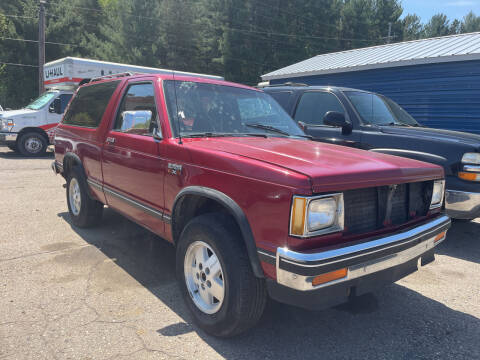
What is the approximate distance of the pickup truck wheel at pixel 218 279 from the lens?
249 centimetres

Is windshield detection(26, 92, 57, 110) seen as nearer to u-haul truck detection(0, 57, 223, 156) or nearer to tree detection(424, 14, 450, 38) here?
u-haul truck detection(0, 57, 223, 156)

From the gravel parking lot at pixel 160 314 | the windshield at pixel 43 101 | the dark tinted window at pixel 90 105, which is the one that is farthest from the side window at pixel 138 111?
the windshield at pixel 43 101

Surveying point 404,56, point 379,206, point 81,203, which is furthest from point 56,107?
point 379,206

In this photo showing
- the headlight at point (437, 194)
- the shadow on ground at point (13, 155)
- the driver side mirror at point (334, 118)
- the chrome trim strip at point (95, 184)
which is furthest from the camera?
the shadow on ground at point (13, 155)

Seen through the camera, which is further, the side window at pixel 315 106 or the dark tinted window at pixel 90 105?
the side window at pixel 315 106

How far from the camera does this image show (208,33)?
99.6 feet

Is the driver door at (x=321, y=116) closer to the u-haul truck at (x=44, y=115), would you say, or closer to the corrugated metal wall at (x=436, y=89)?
the u-haul truck at (x=44, y=115)

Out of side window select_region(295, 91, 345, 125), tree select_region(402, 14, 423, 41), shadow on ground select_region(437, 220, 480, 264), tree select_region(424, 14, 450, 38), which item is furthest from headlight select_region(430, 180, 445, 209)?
tree select_region(424, 14, 450, 38)

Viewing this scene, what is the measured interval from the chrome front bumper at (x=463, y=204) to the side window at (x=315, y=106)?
201cm

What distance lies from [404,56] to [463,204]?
8.95m

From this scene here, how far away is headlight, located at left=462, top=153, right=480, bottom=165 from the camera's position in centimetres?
455

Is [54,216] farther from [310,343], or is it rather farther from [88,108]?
[310,343]

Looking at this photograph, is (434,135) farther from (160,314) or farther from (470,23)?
(470,23)

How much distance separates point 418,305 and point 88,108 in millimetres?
4305
